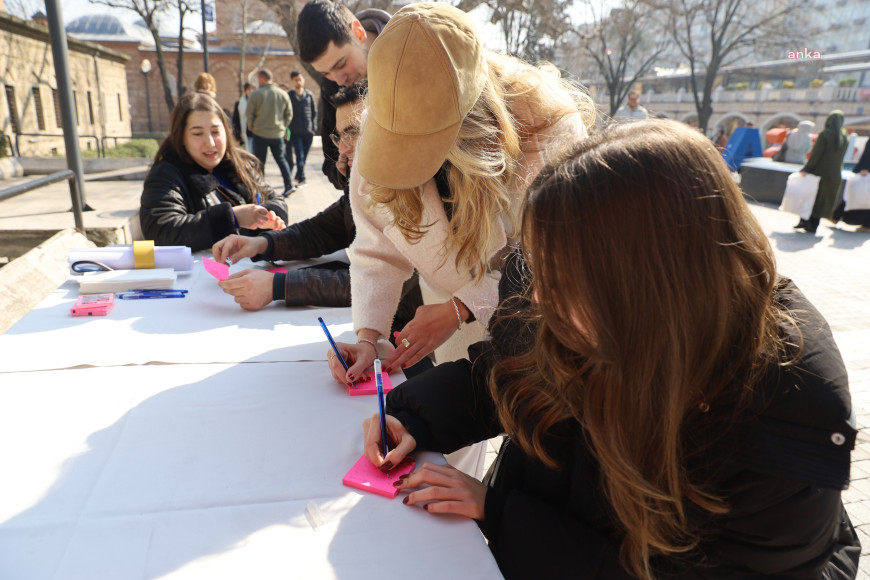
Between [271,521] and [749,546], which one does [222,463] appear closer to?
[271,521]

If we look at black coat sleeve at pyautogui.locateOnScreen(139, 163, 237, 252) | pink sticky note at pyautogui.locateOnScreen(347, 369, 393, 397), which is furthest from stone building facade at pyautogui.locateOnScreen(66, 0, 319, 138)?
pink sticky note at pyautogui.locateOnScreen(347, 369, 393, 397)

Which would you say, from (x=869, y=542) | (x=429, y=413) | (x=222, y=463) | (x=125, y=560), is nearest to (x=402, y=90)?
(x=429, y=413)

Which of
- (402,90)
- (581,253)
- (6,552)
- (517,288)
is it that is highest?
(402,90)

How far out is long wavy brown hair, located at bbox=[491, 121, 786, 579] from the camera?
808mm

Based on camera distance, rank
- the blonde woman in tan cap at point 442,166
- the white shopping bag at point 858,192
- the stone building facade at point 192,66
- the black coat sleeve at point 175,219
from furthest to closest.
→ the stone building facade at point 192,66, the white shopping bag at point 858,192, the black coat sleeve at point 175,219, the blonde woman in tan cap at point 442,166

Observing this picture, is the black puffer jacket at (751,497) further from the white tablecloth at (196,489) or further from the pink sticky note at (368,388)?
the pink sticky note at (368,388)

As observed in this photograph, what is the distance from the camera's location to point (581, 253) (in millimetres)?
824

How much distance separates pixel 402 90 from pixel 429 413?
618mm

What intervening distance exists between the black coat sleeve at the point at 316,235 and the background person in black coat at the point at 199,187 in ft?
1.25

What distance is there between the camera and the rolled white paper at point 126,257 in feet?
7.02

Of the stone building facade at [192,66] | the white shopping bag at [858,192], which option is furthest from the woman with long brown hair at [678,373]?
the stone building facade at [192,66]

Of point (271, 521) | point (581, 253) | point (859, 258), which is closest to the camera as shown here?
point (581, 253)

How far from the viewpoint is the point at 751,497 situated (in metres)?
0.82

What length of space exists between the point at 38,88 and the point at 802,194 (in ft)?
Result: 62.2
